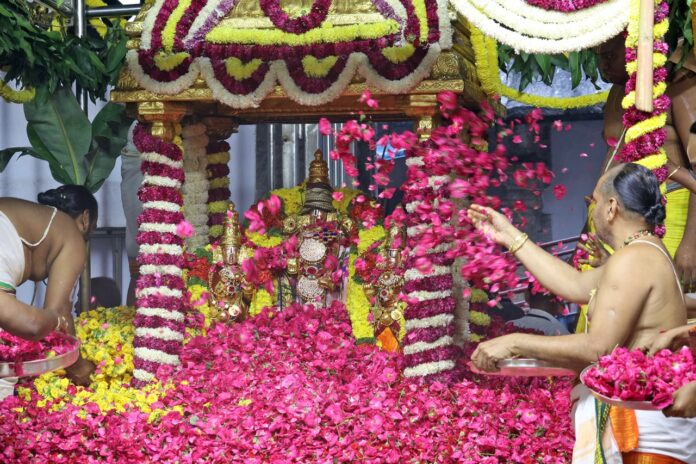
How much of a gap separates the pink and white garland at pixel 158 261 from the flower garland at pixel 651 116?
9.42 ft

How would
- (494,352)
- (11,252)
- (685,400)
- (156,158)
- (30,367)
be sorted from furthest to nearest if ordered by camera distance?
(156,158)
(11,252)
(30,367)
(494,352)
(685,400)

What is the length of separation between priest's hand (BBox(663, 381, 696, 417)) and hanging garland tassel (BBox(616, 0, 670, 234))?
147 cm

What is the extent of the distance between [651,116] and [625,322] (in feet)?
4.44

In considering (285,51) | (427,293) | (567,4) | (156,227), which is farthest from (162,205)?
(567,4)

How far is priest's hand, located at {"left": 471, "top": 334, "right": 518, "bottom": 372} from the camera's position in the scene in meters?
3.30

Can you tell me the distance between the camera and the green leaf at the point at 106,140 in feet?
23.8

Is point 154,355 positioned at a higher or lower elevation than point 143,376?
higher

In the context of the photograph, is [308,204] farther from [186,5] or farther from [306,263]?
[186,5]

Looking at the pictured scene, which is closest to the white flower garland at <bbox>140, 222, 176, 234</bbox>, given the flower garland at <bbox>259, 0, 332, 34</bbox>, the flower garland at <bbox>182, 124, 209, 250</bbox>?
the flower garland at <bbox>182, 124, 209, 250</bbox>

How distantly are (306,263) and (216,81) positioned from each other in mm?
1350

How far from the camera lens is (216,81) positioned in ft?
18.6

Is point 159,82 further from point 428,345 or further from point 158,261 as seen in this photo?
point 428,345

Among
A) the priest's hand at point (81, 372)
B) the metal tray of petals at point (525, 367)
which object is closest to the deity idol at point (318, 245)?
the priest's hand at point (81, 372)

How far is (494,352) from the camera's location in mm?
3312
